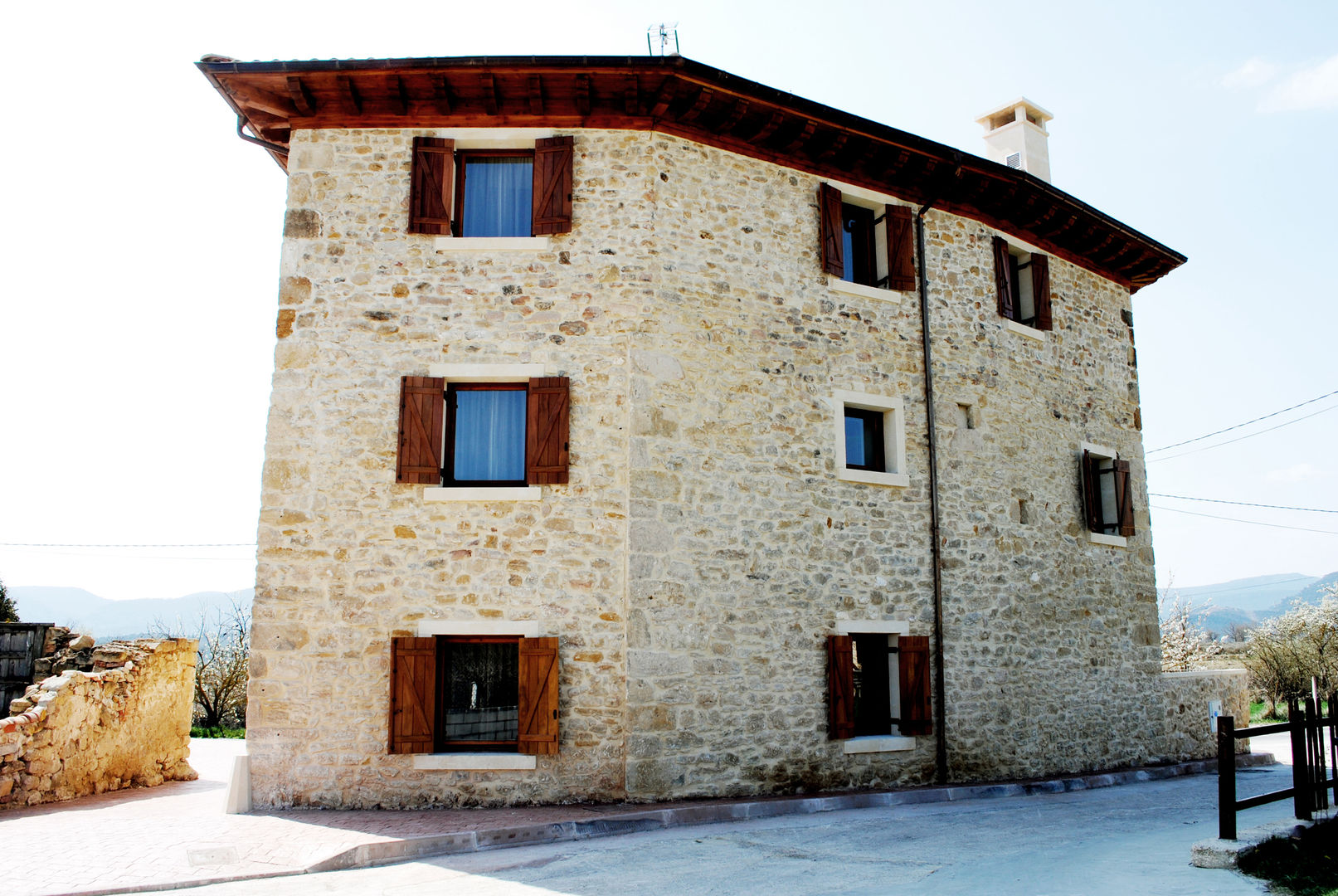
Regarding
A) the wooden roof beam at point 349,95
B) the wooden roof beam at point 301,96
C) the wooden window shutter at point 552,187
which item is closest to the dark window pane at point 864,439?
the wooden window shutter at point 552,187

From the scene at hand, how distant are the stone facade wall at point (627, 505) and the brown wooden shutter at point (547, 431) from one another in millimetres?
150

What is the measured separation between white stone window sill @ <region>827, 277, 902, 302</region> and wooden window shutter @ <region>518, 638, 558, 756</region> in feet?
16.9

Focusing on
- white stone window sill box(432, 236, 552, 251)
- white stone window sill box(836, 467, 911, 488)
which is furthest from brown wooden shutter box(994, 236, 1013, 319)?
white stone window sill box(432, 236, 552, 251)

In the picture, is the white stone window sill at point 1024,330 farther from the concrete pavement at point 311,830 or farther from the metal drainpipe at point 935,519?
the concrete pavement at point 311,830

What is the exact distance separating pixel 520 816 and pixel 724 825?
5.96 feet

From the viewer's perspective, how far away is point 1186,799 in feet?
34.1

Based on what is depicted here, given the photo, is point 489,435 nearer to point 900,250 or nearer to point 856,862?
point 856,862

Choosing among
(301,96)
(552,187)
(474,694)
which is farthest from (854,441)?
(301,96)

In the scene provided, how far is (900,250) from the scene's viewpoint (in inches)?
453

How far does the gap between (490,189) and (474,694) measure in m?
5.29

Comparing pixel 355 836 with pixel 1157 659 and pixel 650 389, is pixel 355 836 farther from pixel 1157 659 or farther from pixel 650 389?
pixel 1157 659

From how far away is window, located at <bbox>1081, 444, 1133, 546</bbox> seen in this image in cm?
1323

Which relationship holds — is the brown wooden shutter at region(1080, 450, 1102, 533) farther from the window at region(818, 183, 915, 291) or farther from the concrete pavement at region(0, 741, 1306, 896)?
the window at region(818, 183, 915, 291)

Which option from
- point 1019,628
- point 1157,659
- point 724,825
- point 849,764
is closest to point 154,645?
point 724,825
